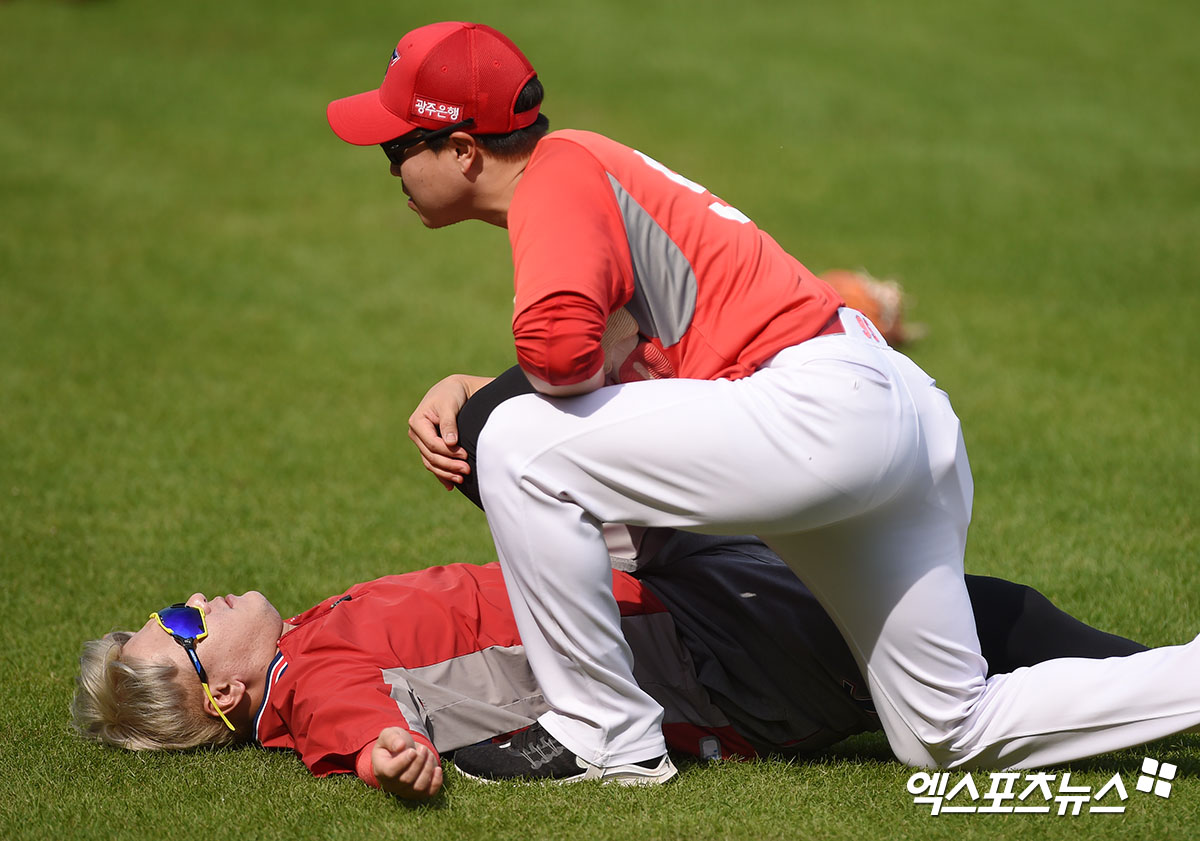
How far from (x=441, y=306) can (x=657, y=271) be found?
5.98 m

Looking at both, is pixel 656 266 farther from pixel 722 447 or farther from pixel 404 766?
pixel 404 766

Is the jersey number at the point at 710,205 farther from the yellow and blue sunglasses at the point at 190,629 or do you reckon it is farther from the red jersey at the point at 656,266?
the yellow and blue sunglasses at the point at 190,629

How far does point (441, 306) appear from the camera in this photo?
8.70 m

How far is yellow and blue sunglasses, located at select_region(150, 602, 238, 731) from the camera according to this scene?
342 centimetres

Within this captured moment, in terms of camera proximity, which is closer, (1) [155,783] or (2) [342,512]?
(1) [155,783]

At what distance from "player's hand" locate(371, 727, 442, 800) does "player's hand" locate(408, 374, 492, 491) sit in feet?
2.03

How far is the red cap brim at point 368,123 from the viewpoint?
3043 millimetres

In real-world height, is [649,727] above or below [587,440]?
below

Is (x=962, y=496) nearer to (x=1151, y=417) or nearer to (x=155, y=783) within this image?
(x=155, y=783)

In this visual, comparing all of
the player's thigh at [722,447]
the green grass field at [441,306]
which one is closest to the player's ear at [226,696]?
the green grass field at [441,306]

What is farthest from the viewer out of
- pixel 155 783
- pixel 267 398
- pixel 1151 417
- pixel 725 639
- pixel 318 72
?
pixel 318 72

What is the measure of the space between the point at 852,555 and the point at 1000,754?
0.65 metres

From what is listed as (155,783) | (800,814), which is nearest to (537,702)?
(800,814)

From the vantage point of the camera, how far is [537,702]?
3.38 metres
